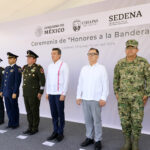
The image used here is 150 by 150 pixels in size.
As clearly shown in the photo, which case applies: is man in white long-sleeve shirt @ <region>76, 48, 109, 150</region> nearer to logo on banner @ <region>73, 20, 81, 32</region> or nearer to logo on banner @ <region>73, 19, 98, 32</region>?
logo on banner @ <region>73, 19, 98, 32</region>

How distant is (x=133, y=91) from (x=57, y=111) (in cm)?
133

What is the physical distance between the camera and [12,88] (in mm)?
3750

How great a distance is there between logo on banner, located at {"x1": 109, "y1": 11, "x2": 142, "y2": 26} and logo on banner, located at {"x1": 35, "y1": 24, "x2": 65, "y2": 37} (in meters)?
1.16

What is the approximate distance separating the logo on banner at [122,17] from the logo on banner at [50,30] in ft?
3.81

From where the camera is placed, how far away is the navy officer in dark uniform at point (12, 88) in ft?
12.2

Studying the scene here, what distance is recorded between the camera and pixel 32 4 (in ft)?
14.7

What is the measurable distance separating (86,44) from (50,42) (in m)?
0.98

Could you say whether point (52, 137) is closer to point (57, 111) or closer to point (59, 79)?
point (57, 111)

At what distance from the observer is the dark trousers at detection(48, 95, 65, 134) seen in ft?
10.3

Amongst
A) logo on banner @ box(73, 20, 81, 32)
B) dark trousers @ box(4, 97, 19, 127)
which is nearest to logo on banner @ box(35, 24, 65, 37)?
logo on banner @ box(73, 20, 81, 32)

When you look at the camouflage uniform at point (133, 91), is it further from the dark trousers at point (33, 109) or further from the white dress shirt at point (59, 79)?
the dark trousers at point (33, 109)

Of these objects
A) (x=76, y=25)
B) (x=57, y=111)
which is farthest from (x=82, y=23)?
(x=57, y=111)

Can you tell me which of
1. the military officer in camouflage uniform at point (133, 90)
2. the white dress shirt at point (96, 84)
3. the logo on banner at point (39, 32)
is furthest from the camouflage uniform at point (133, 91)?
the logo on banner at point (39, 32)

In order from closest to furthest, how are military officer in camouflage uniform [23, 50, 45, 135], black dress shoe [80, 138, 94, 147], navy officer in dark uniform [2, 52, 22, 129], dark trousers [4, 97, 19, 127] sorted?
black dress shoe [80, 138, 94, 147], military officer in camouflage uniform [23, 50, 45, 135], navy officer in dark uniform [2, 52, 22, 129], dark trousers [4, 97, 19, 127]
